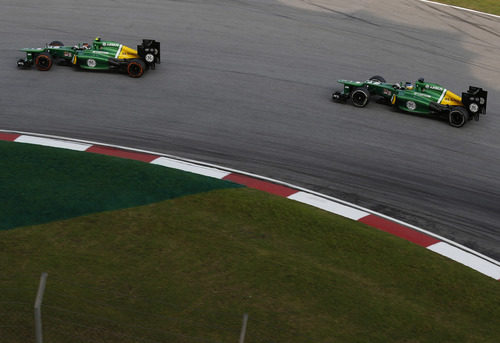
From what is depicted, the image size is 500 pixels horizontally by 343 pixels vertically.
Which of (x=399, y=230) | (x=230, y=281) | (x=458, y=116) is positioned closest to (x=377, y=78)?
(x=458, y=116)

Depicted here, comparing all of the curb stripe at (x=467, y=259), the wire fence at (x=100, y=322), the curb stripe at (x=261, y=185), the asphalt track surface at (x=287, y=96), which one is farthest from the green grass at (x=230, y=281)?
the asphalt track surface at (x=287, y=96)

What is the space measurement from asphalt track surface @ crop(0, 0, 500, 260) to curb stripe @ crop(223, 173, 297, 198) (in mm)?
428

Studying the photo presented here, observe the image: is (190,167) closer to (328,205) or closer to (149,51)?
(328,205)

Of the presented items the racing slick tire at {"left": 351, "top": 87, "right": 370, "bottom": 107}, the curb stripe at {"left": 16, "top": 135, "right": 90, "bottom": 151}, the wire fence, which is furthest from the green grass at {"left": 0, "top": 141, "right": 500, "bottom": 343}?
the racing slick tire at {"left": 351, "top": 87, "right": 370, "bottom": 107}

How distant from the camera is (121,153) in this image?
14570mm

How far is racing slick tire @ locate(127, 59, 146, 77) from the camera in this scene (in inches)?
731

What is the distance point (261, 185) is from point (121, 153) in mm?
3418

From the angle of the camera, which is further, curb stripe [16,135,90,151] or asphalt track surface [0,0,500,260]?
curb stripe [16,135,90,151]

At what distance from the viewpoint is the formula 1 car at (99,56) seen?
18.6 m

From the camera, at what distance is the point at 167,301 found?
9.18m

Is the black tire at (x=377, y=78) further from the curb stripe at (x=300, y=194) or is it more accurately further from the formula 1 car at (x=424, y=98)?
the curb stripe at (x=300, y=194)

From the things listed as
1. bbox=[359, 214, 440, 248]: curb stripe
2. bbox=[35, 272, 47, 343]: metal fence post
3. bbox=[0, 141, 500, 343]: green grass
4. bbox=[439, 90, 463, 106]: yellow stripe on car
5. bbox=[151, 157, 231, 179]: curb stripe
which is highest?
bbox=[439, 90, 463, 106]: yellow stripe on car

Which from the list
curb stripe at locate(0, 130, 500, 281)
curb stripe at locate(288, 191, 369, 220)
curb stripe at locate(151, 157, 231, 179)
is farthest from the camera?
curb stripe at locate(151, 157, 231, 179)

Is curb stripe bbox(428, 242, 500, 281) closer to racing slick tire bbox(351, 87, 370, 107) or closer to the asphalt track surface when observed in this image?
Answer: the asphalt track surface
